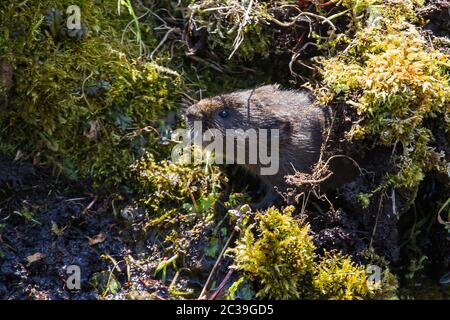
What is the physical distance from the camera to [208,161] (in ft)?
17.5

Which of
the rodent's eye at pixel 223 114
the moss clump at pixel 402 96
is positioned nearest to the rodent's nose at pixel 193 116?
the rodent's eye at pixel 223 114

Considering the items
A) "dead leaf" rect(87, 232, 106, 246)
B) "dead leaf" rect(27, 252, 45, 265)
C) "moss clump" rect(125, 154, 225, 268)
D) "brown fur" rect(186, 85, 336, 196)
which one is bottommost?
"dead leaf" rect(27, 252, 45, 265)

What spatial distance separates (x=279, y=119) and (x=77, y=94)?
5.11 feet

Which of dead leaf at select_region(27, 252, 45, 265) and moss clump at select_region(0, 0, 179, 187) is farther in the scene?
moss clump at select_region(0, 0, 179, 187)

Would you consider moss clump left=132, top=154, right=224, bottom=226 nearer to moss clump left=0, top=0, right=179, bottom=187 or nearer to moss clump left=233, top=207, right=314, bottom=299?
moss clump left=0, top=0, right=179, bottom=187

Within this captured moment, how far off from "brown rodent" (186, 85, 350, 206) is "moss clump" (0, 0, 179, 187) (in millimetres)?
500

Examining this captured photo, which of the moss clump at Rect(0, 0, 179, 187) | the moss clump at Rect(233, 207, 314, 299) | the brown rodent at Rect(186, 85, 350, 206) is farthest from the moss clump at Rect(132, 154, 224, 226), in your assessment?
the moss clump at Rect(233, 207, 314, 299)

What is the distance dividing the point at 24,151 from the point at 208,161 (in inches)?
55.2

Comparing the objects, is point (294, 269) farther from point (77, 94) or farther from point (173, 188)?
point (77, 94)

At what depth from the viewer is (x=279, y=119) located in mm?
5203

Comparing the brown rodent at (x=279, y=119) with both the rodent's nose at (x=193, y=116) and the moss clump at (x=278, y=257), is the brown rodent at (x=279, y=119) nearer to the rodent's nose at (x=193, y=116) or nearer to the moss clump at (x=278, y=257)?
the rodent's nose at (x=193, y=116)

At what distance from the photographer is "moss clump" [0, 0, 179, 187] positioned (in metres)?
5.01

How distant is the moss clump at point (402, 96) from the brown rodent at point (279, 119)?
1.11 feet
